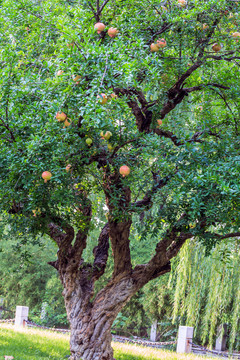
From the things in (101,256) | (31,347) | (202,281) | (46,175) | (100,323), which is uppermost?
(46,175)

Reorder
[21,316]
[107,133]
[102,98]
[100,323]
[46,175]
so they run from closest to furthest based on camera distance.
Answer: [102,98], [46,175], [107,133], [100,323], [21,316]

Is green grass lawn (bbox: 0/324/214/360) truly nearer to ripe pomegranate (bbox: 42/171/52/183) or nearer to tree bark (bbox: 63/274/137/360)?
tree bark (bbox: 63/274/137/360)

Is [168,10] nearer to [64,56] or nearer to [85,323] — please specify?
[64,56]

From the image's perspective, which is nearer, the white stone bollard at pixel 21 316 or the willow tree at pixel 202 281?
the willow tree at pixel 202 281

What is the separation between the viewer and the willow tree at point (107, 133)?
4.38 m

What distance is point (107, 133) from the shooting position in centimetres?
504

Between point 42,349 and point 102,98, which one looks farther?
point 42,349

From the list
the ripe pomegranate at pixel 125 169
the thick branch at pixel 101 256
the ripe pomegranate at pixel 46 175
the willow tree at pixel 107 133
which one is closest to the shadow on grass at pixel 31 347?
the willow tree at pixel 107 133

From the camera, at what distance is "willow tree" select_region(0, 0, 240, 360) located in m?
4.38

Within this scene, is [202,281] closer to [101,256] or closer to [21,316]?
[101,256]

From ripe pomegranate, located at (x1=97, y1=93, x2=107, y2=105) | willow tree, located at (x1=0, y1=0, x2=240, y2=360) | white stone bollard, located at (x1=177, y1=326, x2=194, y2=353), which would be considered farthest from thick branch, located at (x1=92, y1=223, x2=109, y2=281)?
white stone bollard, located at (x1=177, y1=326, x2=194, y2=353)

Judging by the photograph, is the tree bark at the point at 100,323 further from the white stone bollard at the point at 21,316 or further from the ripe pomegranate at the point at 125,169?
the white stone bollard at the point at 21,316

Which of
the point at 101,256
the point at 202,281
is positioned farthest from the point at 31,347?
the point at 202,281

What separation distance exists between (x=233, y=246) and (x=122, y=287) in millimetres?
3563
